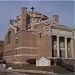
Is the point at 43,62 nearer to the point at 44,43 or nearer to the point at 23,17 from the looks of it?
the point at 44,43

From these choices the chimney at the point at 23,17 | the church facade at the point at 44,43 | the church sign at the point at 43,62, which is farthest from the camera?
the chimney at the point at 23,17

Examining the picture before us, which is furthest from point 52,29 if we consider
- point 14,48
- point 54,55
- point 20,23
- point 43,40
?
point 20,23

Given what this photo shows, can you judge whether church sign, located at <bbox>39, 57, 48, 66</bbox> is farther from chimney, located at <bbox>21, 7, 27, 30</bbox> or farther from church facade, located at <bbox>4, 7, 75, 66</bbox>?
chimney, located at <bbox>21, 7, 27, 30</bbox>

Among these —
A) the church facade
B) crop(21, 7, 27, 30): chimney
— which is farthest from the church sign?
crop(21, 7, 27, 30): chimney

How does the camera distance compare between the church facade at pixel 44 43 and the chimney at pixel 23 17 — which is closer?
the church facade at pixel 44 43

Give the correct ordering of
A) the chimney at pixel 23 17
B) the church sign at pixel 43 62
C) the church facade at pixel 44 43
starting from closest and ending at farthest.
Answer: the church sign at pixel 43 62 → the church facade at pixel 44 43 → the chimney at pixel 23 17

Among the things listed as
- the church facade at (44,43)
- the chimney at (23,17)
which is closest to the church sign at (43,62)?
the church facade at (44,43)

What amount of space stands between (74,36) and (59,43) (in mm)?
5685

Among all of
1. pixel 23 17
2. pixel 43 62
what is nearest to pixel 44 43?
pixel 43 62

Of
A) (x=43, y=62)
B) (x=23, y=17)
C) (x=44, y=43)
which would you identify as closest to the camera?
(x=43, y=62)

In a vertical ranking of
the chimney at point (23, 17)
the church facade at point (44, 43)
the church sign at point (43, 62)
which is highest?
the chimney at point (23, 17)

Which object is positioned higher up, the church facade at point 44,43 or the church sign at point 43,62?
the church facade at point 44,43

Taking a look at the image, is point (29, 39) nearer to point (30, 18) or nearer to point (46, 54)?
point (46, 54)

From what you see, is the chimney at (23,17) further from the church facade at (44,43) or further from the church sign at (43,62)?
the church sign at (43,62)
